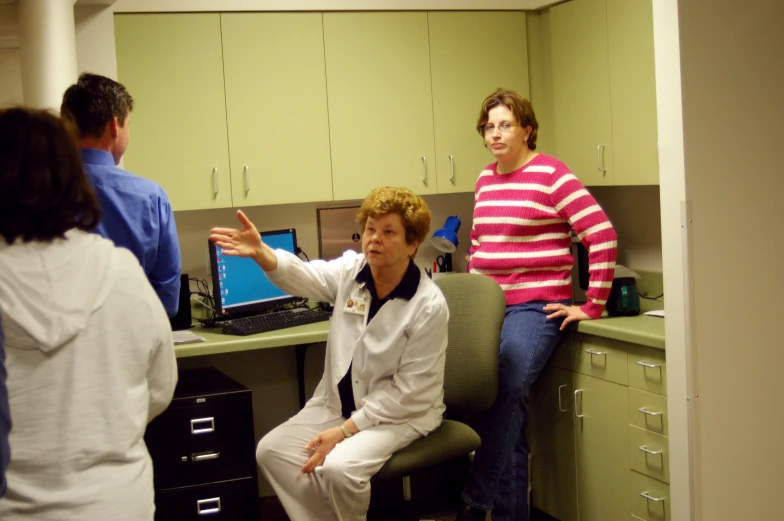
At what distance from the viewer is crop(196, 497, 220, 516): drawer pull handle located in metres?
3.19

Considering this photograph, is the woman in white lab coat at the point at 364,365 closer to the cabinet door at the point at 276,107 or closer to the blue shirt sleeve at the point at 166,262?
the blue shirt sleeve at the point at 166,262

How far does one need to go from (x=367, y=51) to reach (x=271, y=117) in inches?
19.8

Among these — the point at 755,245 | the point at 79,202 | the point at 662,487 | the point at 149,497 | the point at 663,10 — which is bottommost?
the point at 662,487

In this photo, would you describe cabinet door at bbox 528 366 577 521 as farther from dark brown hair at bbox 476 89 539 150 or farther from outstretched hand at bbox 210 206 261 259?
outstretched hand at bbox 210 206 261 259

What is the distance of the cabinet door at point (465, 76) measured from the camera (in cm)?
387

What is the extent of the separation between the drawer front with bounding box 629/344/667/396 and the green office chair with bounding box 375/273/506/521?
0.47 metres

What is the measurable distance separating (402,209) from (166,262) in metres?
0.73

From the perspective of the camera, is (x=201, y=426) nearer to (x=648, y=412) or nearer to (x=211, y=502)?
(x=211, y=502)

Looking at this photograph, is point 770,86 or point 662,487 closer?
point 770,86

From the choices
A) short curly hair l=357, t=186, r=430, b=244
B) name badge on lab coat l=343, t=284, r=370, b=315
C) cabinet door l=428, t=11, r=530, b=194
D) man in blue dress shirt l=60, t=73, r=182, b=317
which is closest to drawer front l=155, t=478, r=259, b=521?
name badge on lab coat l=343, t=284, r=370, b=315

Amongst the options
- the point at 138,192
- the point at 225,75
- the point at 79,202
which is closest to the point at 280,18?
the point at 225,75

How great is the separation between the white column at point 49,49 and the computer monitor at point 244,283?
2.78 feet

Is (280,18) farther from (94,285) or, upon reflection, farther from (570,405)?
(94,285)

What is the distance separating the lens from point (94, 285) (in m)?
1.59
